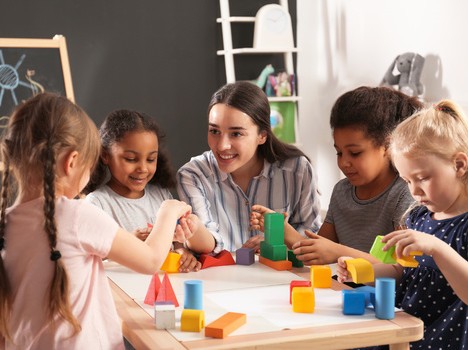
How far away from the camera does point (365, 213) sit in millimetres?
2268

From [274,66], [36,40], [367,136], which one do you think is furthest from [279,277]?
[274,66]

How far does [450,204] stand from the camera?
177cm

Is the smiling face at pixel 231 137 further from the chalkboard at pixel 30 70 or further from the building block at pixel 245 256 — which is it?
the chalkboard at pixel 30 70

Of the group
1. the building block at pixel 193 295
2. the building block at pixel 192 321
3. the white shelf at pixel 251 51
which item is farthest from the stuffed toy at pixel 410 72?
the building block at pixel 192 321

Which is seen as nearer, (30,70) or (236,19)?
(30,70)

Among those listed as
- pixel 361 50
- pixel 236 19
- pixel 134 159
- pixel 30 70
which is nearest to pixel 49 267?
pixel 134 159

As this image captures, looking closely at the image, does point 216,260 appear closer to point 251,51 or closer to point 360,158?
point 360,158

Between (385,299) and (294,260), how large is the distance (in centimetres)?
55

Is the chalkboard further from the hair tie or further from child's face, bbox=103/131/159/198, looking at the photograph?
the hair tie

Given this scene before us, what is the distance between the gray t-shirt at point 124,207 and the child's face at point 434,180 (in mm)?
1063

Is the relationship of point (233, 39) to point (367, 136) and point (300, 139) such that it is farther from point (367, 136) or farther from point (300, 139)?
point (367, 136)

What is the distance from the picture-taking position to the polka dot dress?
1.68m

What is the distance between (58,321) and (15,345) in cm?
10

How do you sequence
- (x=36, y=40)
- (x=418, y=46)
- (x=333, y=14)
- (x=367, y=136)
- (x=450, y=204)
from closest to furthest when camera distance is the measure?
(x=450, y=204) < (x=367, y=136) < (x=418, y=46) < (x=36, y=40) < (x=333, y=14)
